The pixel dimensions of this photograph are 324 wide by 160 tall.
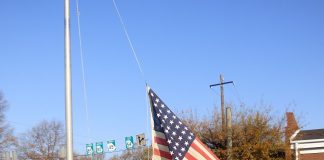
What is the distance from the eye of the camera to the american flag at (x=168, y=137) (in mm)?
8648

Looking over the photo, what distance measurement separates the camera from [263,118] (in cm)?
2606

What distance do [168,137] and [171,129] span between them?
7.2 inches

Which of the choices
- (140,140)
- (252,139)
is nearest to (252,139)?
(252,139)

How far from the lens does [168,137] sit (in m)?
8.62

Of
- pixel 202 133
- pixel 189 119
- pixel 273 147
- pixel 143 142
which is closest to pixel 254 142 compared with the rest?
pixel 273 147

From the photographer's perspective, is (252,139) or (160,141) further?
(252,139)

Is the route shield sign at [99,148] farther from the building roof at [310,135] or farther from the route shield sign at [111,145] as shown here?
the building roof at [310,135]

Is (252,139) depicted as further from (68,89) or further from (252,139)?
(68,89)

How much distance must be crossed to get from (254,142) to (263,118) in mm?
1684

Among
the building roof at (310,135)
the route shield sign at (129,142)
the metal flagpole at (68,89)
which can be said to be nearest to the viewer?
the metal flagpole at (68,89)

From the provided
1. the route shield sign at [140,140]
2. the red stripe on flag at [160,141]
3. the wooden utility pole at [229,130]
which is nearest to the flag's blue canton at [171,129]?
the red stripe on flag at [160,141]

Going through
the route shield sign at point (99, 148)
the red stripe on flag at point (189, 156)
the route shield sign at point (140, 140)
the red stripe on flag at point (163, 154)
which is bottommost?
the route shield sign at point (99, 148)

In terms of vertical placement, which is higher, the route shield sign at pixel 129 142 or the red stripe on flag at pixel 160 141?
the red stripe on flag at pixel 160 141

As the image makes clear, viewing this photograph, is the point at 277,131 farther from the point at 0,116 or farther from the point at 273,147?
the point at 0,116
